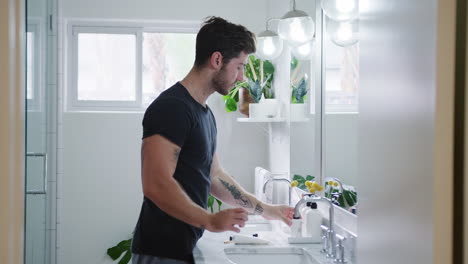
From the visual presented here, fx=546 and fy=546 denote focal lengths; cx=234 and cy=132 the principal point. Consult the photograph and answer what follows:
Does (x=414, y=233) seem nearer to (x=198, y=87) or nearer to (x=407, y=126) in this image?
(x=407, y=126)

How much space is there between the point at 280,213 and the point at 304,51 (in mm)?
881

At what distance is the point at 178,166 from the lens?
1.92 m

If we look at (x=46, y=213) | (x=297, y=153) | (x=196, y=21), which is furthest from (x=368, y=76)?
(x=196, y=21)

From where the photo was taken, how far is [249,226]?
285 cm

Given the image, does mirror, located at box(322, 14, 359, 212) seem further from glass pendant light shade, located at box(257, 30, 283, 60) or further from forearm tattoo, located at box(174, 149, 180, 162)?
forearm tattoo, located at box(174, 149, 180, 162)

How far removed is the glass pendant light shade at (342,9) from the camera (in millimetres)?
1933

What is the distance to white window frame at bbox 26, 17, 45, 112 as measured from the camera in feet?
9.05

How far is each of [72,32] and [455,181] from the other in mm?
3641

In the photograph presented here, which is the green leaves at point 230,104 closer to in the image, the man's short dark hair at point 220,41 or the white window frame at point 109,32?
the white window frame at point 109,32

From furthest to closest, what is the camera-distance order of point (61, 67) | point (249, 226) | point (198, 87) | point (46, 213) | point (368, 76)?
point (61, 67) < point (46, 213) < point (249, 226) < point (198, 87) < point (368, 76)

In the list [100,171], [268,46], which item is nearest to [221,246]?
[268,46]

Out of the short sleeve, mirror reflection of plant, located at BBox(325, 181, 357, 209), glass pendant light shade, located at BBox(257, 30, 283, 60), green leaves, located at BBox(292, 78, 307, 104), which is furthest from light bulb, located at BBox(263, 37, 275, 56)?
the short sleeve

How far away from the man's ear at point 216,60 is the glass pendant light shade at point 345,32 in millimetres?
440

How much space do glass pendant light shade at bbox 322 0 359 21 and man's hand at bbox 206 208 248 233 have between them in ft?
2.61
